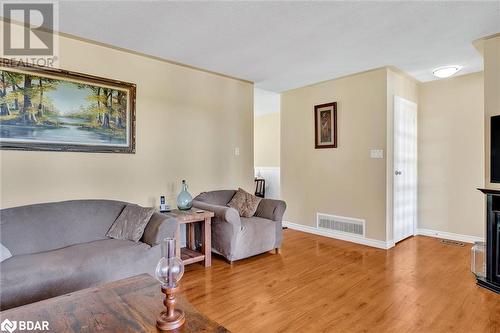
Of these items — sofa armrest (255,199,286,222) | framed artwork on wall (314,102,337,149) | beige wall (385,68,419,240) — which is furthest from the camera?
framed artwork on wall (314,102,337,149)

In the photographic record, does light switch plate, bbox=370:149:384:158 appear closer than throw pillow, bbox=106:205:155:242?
No

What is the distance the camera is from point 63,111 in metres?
2.76

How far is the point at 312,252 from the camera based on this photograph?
3.60 meters

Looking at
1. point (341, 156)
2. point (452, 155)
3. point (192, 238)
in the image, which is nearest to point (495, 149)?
point (452, 155)

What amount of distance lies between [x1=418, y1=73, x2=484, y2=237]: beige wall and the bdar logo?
16.4 feet

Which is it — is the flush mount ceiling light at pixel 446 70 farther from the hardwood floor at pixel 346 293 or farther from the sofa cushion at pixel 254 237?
the sofa cushion at pixel 254 237

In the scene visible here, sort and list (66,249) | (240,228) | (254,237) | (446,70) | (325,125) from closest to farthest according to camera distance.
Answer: (66,249) < (240,228) < (254,237) < (446,70) < (325,125)

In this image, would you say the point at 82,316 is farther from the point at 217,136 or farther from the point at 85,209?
the point at 217,136

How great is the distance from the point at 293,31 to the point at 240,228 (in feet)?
6.94

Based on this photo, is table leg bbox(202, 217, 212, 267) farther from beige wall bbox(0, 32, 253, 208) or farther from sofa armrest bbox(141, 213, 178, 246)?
beige wall bbox(0, 32, 253, 208)

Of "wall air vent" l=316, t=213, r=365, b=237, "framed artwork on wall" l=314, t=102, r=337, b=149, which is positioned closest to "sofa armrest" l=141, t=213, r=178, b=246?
"wall air vent" l=316, t=213, r=365, b=237

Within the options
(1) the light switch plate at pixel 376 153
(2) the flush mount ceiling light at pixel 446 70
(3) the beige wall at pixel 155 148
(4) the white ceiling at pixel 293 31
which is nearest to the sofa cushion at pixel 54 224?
(3) the beige wall at pixel 155 148

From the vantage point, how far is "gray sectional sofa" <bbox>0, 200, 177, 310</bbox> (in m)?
1.93

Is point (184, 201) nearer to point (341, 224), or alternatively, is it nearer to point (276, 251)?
point (276, 251)
